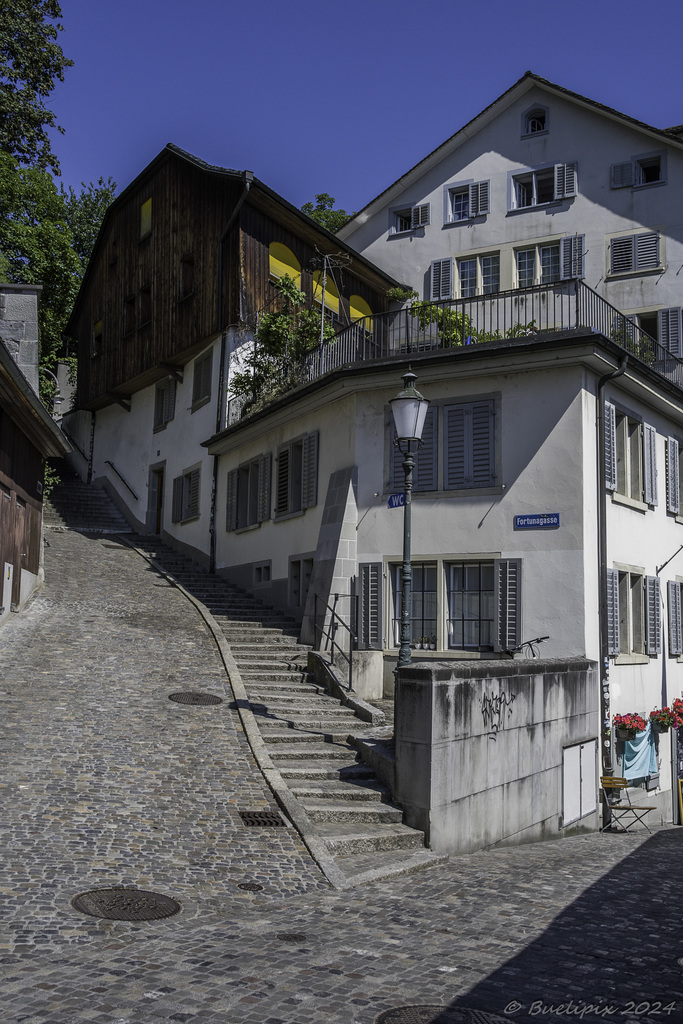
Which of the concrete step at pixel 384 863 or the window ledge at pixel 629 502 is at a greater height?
the window ledge at pixel 629 502

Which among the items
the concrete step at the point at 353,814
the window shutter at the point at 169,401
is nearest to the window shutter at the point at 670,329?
the window shutter at the point at 169,401

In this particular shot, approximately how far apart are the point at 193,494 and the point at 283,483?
6603mm

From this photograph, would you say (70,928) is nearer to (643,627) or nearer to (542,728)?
(542,728)

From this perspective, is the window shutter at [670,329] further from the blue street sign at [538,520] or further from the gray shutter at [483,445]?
the blue street sign at [538,520]

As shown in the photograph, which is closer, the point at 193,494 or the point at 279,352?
the point at 279,352

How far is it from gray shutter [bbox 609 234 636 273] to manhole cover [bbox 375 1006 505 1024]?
22946mm

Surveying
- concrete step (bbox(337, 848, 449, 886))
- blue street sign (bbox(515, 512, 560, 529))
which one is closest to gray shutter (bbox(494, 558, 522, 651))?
blue street sign (bbox(515, 512, 560, 529))

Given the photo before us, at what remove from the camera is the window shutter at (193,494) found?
26188 millimetres

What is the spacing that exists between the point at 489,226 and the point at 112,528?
14.8 m

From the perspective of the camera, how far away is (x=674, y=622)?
1897cm

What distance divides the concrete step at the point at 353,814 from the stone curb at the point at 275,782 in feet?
0.67

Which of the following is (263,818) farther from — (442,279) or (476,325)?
(442,279)

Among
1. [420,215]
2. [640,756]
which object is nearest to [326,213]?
[420,215]

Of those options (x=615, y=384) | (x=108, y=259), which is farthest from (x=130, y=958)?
(x=108, y=259)
